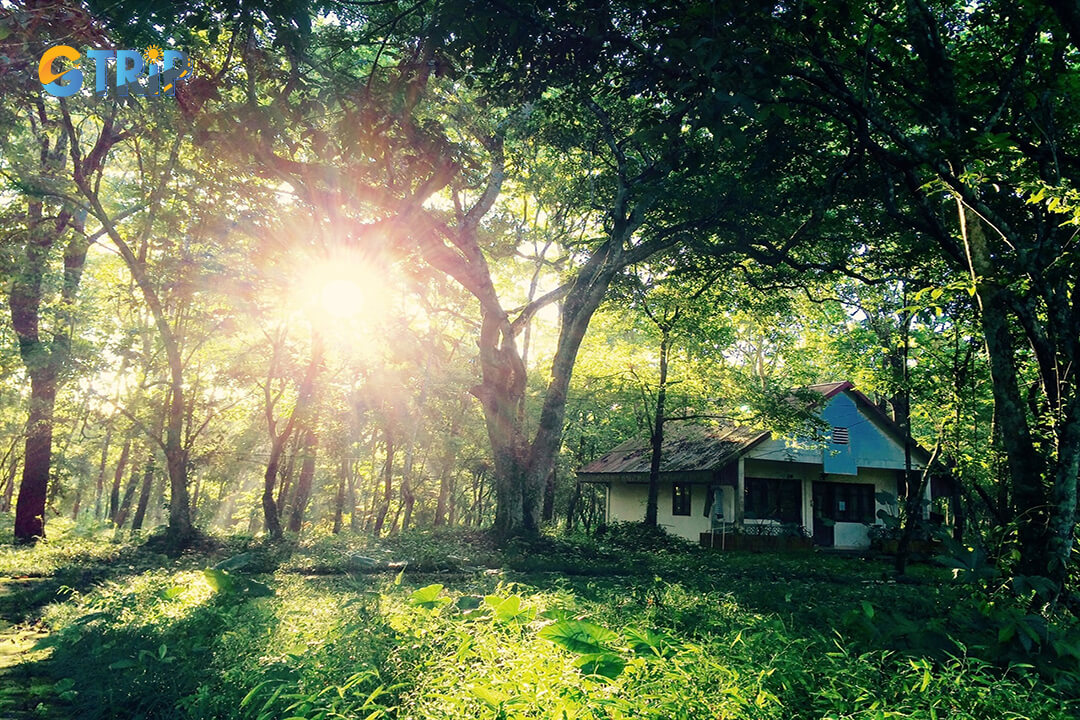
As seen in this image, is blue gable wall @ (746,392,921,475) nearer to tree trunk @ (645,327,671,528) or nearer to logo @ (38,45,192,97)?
tree trunk @ (645,327,671,528)

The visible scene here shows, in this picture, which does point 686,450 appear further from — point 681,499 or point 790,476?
point 790,476

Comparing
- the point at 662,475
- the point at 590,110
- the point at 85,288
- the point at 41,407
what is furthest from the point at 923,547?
Result: the point at 85,288

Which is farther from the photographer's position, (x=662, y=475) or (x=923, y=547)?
(x=662, y=475)

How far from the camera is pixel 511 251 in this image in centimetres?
2212

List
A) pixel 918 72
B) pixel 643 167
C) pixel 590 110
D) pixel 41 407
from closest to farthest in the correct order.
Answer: pixel 918 72
pixel 590 110
pixel 643 167
pixel 41 407

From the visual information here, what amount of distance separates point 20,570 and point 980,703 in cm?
1672

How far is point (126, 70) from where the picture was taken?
1068cm

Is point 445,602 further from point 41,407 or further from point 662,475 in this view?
point 662,475

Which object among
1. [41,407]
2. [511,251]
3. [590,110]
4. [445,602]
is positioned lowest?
[445,602]

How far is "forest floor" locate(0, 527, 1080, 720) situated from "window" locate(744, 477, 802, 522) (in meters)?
18.2

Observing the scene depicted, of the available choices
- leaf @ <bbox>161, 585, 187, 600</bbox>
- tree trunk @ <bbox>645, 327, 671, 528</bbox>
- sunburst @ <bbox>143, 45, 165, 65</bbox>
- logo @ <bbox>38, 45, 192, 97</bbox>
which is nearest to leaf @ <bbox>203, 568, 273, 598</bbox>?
leaf @ <bbox>161, 585, 187, 600</bbox>

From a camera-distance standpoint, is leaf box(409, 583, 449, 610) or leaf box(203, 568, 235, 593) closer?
leaf box(409, 583, 449, 610)

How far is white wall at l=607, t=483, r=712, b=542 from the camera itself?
89.4 feet

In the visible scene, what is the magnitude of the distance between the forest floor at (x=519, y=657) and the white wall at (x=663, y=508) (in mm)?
18612
